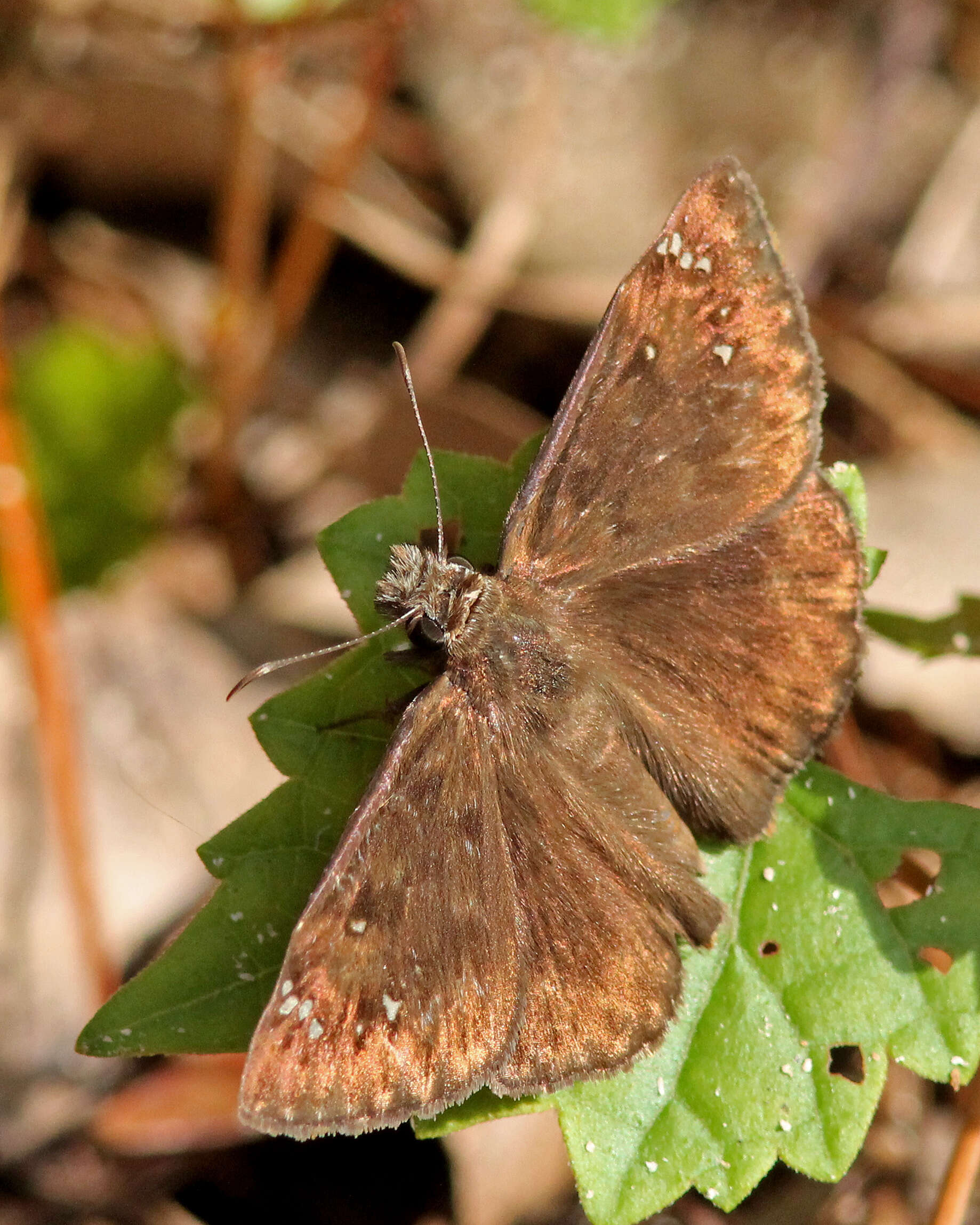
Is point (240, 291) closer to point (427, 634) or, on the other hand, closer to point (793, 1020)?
point (427, 634)

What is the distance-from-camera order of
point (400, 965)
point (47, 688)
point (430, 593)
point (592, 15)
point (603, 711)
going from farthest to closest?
point (592, 15)
point (47, 688)
point (603, 711)
point (430, 593)
point (400, 965)

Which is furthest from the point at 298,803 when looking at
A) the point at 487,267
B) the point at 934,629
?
the point at 487,267

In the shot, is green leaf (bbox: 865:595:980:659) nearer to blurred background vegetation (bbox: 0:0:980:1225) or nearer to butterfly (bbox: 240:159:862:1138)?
butterfly (bbox: 240:159:862:1138)

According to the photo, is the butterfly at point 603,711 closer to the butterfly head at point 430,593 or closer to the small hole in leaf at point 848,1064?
the butterfly head at point 430,593

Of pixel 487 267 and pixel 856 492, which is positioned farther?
pixel 487 267

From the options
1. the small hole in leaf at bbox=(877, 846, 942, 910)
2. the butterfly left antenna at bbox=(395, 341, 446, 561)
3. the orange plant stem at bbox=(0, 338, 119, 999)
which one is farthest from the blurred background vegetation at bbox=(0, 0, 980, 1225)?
the butterfly left antenna at bbox=(395, 341, 446, 561)

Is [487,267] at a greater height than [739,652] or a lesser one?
lesser

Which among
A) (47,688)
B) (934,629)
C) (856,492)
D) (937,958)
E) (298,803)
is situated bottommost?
(47,688)
